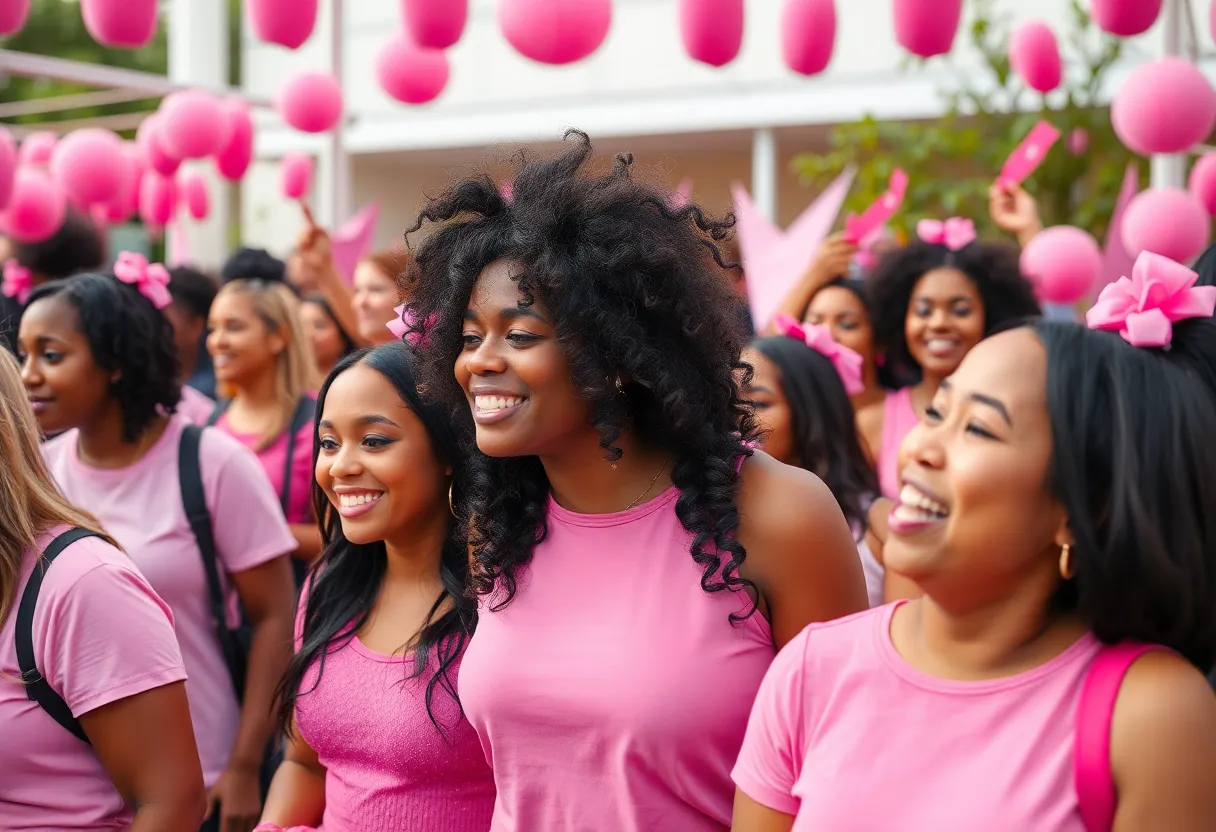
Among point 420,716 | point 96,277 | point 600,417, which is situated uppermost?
point 96,277

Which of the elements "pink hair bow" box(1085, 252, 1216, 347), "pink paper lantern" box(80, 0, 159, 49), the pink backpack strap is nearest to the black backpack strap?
the pink backpack strap

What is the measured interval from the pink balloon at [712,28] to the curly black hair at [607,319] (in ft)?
7.80

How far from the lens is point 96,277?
147 inches

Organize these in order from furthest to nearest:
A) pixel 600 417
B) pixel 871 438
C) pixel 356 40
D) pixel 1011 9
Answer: pixel 356 40, pixel 1011 9, pixel 871 438, pixel 600 417

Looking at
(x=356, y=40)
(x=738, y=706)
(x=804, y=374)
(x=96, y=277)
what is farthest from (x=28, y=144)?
(x=738, y=706)

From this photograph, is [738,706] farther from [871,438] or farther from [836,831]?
[871,438]

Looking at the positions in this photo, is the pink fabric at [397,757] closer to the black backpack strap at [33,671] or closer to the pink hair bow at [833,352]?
the black backpack strap at [33,671]

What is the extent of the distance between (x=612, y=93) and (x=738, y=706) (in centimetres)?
1119

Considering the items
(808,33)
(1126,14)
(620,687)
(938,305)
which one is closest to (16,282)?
(808,33)

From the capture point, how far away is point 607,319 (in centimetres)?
221

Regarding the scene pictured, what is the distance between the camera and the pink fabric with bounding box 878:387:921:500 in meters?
4.57

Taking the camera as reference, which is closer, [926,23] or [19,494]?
[19,494]

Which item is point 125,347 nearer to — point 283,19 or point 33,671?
point 33,671

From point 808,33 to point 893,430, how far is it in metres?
1.42
